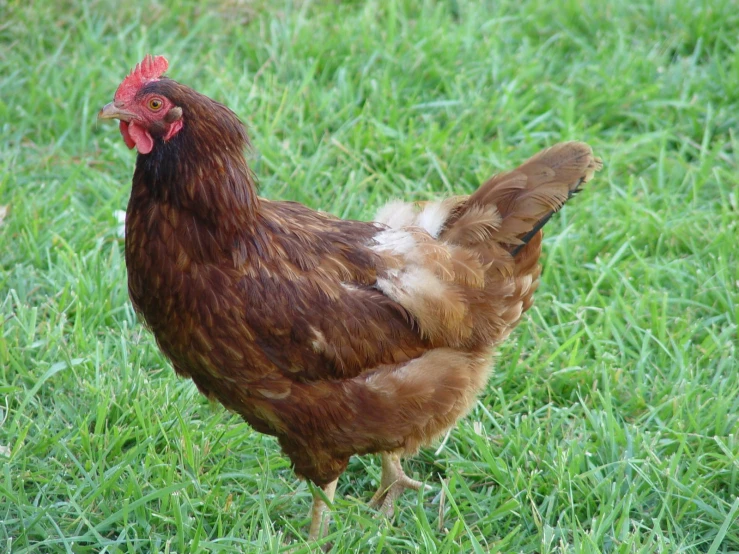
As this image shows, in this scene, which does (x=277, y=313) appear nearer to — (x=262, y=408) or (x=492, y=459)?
(x=262, y=408)

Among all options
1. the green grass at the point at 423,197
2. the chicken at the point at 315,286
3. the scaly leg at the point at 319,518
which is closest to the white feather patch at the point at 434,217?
the chicken at the point at 315,286

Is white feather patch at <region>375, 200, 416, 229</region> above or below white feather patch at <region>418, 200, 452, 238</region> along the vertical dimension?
below

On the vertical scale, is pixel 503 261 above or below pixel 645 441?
above

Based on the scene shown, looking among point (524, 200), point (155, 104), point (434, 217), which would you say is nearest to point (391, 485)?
point (434, 217)

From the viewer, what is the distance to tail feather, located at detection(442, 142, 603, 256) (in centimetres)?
335

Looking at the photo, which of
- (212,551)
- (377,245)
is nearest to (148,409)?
(212,551)

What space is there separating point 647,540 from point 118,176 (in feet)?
11.4

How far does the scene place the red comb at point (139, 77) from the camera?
9.47ft

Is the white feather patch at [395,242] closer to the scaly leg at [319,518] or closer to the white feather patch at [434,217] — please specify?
the white feather patch at [434,217]

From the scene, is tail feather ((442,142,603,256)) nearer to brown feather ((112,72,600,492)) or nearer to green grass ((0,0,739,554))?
brown feather ((112,72,600,492))

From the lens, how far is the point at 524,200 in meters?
3.36

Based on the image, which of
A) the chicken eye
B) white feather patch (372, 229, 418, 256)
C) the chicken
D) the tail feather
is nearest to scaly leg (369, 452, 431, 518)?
the chicken

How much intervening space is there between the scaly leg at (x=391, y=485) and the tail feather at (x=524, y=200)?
976mm

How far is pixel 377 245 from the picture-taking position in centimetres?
333
